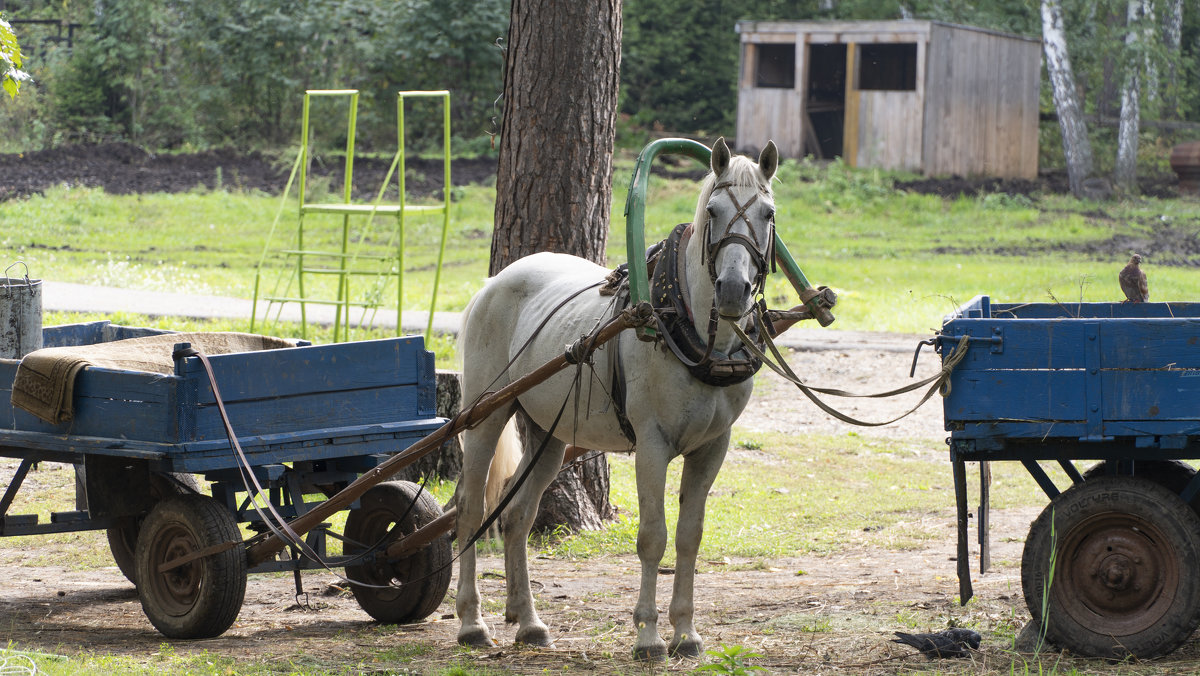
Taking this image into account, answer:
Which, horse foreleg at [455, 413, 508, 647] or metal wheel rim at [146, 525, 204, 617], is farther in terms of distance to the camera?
horse foreleg at [455, 413, 508, 647]

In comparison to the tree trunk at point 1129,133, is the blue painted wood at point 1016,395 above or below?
below

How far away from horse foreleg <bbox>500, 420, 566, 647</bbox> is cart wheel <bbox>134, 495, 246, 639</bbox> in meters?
1.19

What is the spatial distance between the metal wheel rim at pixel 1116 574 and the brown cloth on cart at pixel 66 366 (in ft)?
13.2

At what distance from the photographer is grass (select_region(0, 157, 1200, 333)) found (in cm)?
1596

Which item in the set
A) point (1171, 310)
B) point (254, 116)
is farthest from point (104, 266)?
point (1171, 310)

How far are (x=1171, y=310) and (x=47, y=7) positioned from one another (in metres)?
29.9

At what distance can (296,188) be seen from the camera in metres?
23.7

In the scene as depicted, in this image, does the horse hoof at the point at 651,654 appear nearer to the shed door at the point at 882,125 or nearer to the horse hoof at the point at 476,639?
the horse hoof at the point at 476,639

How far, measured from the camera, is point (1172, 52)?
1091 inches

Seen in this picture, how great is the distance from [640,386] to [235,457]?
1748 mm

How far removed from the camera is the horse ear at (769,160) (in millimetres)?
4742

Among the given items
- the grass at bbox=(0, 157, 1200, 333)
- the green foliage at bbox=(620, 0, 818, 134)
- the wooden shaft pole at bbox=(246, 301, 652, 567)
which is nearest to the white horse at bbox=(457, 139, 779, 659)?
the wooden shaft pole at bbox=(246, 301, 652, 567)

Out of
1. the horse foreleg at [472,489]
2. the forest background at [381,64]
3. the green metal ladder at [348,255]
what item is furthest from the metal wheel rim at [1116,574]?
the forest background at [381,64]

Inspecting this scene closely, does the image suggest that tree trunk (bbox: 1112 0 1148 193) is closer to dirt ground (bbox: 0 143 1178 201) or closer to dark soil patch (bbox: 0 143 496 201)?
dirt ground (bbox: 0 143 1178 201)
